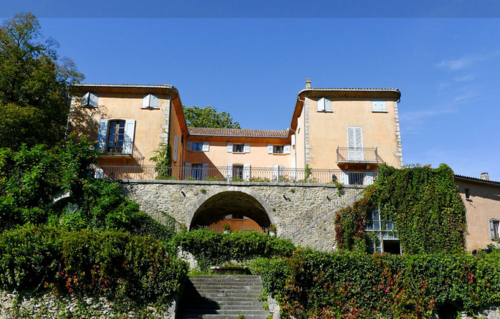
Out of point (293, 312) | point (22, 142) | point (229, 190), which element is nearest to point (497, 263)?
point (293, 312)

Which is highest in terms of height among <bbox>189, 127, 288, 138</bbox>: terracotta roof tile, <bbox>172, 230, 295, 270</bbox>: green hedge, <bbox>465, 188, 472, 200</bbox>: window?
<bbox>189, 127, 288, 138</bbox>: terracotta roof tile

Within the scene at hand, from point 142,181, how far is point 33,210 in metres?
4.48

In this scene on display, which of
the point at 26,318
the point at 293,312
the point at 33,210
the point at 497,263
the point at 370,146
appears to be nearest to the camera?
the point at 26,318

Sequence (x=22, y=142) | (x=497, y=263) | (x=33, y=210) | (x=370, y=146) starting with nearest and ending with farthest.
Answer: (x=497, y=263)
(x=33, y=210)
(x=22, y=142)
(x=370, y=146)

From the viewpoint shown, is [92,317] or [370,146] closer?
[92,317]

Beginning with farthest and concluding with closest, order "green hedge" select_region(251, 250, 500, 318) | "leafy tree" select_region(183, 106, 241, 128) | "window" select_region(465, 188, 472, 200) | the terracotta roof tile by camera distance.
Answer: "leafy tree" select_region(183, 106, 241, 128) < the terracotta roof tile < "window" select_region(465, 188, 472, 200) < "green hedge" select_region(251, 250, 500, 318)

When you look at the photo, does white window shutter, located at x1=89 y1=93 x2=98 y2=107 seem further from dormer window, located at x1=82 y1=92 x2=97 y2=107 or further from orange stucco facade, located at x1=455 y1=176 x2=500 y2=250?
orange stucco facade, located at x1=455 y1=176 x2=500 y2=250

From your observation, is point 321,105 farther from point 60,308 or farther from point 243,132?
point 60,308

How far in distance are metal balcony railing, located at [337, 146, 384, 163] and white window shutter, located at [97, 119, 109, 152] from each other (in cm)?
1180

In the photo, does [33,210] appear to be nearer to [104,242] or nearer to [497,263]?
[104,242]

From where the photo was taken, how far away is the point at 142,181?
18.6m

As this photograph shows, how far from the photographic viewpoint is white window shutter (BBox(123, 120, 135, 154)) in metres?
20.4

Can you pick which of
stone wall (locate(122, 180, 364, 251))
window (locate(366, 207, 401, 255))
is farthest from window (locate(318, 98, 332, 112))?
window (locate(366, 207, 401, 255))

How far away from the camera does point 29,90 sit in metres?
18.1
